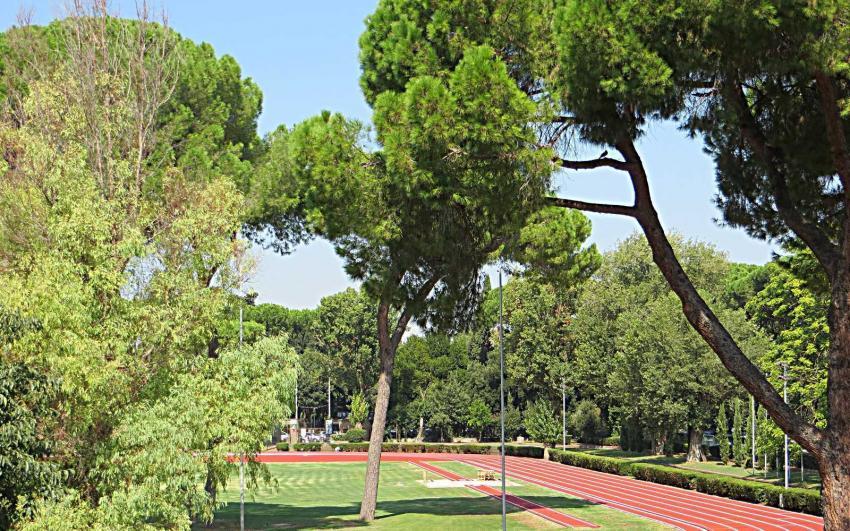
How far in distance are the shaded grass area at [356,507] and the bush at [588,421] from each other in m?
25.3

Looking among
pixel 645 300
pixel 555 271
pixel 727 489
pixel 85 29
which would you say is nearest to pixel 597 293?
pixel 645 300

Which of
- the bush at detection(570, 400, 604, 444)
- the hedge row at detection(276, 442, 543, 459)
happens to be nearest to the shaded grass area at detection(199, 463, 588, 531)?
the hedge row at detection(276, 442, 543, 459)

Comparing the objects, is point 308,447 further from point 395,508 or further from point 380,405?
point 380,405

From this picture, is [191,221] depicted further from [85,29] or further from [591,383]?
[591,383]

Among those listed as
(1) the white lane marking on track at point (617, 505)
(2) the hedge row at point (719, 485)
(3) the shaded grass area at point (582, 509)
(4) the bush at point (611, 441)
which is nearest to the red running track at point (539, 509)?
(3) the shaded grass area at point (582, 509)

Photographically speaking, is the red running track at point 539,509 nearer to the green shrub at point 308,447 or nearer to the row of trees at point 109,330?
the row of trees at point 109,330

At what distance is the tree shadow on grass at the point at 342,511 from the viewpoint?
95.4 ft

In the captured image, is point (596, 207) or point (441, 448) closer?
point (596, 207)

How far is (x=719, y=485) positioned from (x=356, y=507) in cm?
1630

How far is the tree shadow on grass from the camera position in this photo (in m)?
29.1

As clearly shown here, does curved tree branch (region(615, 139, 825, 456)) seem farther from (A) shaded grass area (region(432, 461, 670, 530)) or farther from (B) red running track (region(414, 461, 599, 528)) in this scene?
(B) red running track (region(414, 461, 599, 528))

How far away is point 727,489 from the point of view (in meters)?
40.5

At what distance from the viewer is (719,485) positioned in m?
41.1

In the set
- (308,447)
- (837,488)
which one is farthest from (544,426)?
(837,488)
